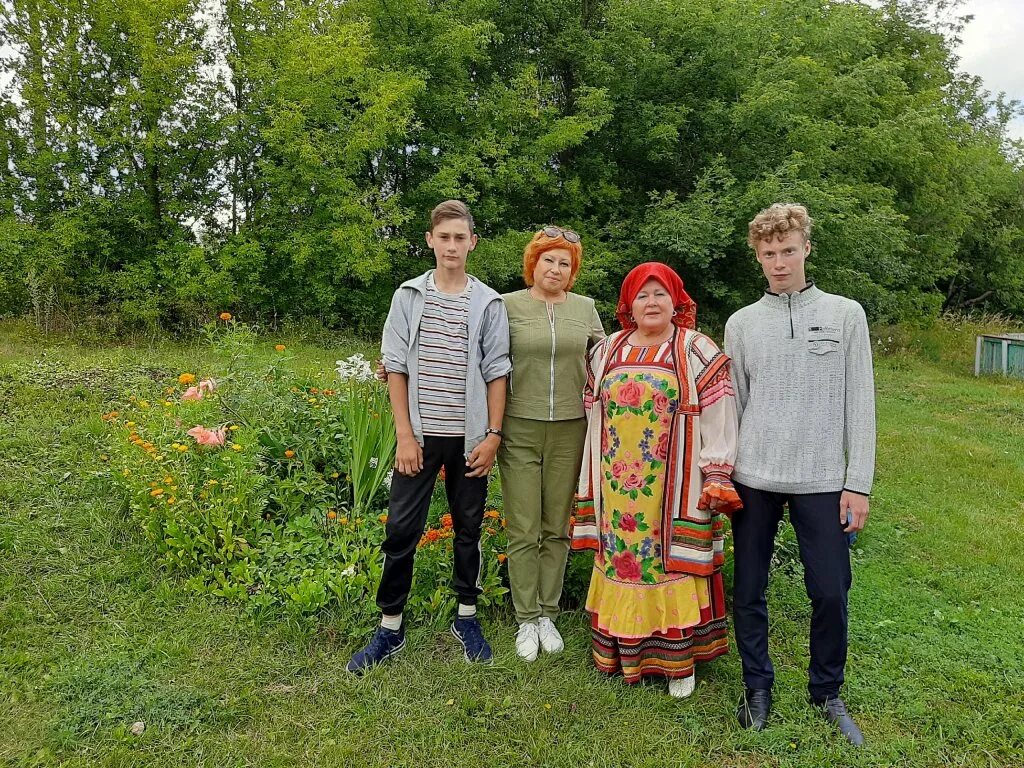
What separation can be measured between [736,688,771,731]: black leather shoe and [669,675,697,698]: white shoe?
0.60ft

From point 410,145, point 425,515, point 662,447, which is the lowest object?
point 425,515

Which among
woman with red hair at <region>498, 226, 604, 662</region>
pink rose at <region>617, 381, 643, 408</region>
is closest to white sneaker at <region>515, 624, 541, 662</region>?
woman with red hair at <region>498, 226, 604, 662</region>

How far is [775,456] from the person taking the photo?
2326 mm

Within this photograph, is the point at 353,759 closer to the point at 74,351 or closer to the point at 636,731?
the point at 636,731

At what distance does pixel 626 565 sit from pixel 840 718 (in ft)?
2.96

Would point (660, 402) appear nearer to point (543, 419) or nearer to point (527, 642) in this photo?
point (543, 419)

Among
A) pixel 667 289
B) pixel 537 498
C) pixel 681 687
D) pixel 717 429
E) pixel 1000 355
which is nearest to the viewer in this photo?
pixel 717 429

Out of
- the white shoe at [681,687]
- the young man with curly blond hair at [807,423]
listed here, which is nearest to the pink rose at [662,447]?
the young man with curly blond hair at [807,423]

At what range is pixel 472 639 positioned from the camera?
2.92 metres

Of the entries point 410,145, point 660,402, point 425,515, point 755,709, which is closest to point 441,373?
point 425,515

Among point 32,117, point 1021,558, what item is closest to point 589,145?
point 32,117

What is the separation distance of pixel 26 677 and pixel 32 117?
10.6 meters

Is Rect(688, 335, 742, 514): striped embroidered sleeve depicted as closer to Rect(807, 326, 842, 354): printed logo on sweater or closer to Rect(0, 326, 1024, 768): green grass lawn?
Rect(807, 326, 842, 354): printed logo on sweater

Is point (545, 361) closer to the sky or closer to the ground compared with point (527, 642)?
closer to the sky
